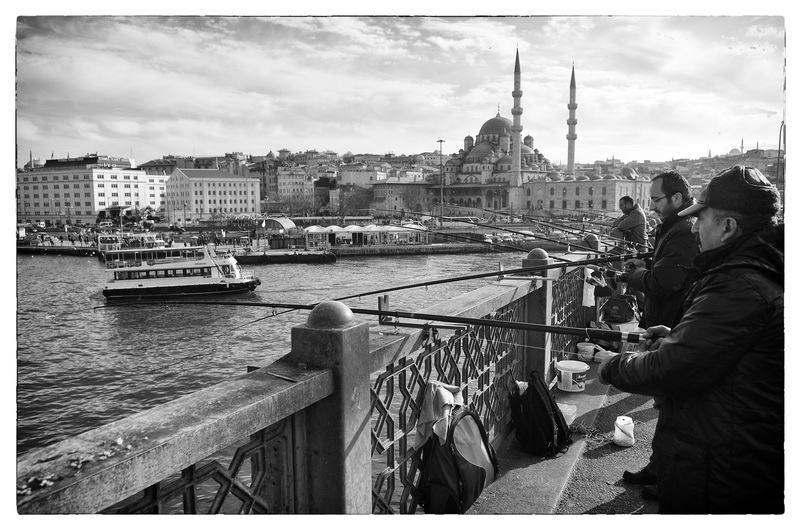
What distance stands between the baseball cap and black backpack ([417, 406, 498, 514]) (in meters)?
1.15

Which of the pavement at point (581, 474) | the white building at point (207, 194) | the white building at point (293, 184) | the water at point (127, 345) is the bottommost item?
the water at point (127, 345)

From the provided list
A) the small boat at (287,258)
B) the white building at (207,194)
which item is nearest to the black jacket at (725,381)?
the small boat at (287,258)

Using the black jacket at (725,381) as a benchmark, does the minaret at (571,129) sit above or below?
above

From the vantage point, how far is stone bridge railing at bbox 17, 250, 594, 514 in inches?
45.4

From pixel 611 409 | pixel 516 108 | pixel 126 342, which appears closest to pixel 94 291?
pixel 126 342

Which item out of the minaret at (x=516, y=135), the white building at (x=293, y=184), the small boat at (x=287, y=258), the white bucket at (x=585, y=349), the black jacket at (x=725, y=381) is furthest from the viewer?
the white building at (x=293, y=184)

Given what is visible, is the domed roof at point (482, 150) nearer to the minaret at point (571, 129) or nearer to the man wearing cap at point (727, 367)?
the minaret at point (571, 129)

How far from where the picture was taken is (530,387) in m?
3.03

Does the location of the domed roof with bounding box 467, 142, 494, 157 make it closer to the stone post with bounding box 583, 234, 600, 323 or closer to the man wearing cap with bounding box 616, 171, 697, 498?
the stone post with bounding box 583, 234, 600, 323

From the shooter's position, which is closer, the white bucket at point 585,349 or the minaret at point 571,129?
the white bucket at point 585,349

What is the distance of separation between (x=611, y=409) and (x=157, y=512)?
2799mm

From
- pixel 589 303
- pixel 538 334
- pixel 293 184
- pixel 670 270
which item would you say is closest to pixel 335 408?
pixel 670 270

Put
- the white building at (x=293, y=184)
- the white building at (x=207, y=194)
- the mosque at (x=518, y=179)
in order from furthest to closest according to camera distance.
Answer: the white building at (x=293, y=184) < the white building at (x=207, y=194) < the mosque at (x=518, y=179)

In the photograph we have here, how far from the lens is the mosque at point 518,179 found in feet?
221
